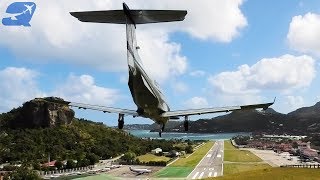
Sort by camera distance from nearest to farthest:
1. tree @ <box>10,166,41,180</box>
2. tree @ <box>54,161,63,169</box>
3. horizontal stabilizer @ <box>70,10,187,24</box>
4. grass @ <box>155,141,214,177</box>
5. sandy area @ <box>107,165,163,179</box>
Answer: horizontal stabilizer @ <box>70,10,187,24</box>, tree @ <box>10,166,41,180</box>, sandy area @ <box>107,165,163,179</box>, grass @ <box>155,141,214,177</box>, tree @ <box>54,161,63,169</box>

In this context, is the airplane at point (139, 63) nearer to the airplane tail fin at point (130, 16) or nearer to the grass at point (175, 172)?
the airplane tail fin at point (130, 16)

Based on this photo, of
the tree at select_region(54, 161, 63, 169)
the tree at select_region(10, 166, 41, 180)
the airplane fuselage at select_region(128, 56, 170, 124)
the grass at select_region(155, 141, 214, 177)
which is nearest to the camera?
the airplane fuselage at select_region(128, 56, 170, 124)

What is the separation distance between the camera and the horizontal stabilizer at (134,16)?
40.7m

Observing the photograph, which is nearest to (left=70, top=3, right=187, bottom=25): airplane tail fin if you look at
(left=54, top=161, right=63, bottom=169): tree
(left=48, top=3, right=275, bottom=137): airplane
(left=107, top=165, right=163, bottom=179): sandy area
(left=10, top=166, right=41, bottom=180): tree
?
(left=48, top=3, right=275, bottom=137): airplane

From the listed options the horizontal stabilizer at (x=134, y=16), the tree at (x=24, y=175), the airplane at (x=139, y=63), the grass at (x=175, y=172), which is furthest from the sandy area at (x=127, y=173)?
the horizontal stabilizer at (x=134, y=16)

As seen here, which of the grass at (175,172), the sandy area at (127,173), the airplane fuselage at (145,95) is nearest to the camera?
the airplane fuselage at (145,95)

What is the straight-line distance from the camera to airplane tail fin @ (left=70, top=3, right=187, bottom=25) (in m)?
40.7

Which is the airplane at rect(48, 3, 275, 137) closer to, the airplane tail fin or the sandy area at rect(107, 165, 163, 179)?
the airplane tail fin

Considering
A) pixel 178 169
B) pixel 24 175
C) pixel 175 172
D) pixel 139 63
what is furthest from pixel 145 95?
pixel 178 169

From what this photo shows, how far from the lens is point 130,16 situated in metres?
42.9

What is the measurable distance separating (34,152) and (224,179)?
297ft

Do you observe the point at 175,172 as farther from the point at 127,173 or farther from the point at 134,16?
the point at 134,16

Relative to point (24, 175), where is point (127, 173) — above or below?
below

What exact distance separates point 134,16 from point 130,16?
0.38 metres
